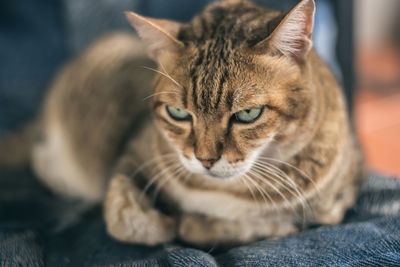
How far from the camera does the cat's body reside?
0.89 metres

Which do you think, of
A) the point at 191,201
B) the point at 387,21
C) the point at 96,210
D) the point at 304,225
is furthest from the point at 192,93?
the point at 387,21

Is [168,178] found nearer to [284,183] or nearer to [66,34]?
[284,183]

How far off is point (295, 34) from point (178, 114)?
34cm

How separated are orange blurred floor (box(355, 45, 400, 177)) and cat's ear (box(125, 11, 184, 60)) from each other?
131 cm

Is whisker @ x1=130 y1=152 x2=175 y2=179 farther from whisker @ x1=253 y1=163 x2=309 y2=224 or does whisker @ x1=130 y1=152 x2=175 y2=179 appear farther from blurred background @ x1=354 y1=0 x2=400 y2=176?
blurred background @ x1=354 y1=0 x2=400 y2=176

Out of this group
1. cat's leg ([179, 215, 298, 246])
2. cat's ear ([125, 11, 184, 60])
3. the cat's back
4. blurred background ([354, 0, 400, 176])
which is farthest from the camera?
blurred background ([354, 0, 400, 176])

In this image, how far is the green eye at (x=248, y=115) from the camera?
2.90 feet

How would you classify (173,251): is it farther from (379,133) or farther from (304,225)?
(379,133)

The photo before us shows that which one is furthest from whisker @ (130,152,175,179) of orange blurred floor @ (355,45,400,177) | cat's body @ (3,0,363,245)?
orange blurred floor @ (355,45,400,177)

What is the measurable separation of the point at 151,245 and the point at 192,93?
0.44 m

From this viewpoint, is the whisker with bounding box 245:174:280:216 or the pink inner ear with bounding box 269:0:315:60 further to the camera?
the whisker with bounding box 245:174:280:216

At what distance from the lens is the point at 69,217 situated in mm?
1258

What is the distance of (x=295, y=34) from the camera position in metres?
0.87

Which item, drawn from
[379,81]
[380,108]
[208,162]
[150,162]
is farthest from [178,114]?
[379,81]
